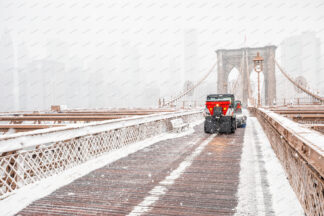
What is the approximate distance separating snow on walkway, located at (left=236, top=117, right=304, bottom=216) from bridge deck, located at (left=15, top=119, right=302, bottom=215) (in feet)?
0.12

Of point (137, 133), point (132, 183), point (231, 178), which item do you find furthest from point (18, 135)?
point (137, 133)

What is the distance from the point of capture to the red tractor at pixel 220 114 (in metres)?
12.7

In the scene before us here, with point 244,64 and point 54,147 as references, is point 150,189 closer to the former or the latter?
point 54,147

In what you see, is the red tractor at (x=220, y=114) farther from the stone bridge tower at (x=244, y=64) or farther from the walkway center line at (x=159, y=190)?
the stone bridge tower at (x=244, y=64)

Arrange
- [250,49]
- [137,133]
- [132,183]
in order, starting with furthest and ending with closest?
[250,49], [137,133], [132,183]

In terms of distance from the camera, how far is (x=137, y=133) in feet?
36.2

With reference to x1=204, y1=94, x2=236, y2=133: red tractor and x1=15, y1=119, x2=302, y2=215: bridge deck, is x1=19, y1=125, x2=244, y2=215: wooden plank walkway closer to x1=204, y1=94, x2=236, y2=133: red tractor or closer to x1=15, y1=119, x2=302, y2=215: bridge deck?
x1=15, y1=119, x2=302, y2=215: bridge deck

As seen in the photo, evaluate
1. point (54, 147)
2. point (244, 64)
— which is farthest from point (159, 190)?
point (244, 64)

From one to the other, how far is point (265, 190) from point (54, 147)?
467 cm

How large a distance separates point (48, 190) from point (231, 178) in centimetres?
328

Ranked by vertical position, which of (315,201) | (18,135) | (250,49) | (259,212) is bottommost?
(259,212)

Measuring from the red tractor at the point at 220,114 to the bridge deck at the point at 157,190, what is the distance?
5.32m

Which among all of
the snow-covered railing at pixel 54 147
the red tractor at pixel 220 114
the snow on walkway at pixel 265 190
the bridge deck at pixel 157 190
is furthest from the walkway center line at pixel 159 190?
the red tractor at pixel 220 114

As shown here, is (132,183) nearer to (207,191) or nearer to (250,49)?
(207,191)
